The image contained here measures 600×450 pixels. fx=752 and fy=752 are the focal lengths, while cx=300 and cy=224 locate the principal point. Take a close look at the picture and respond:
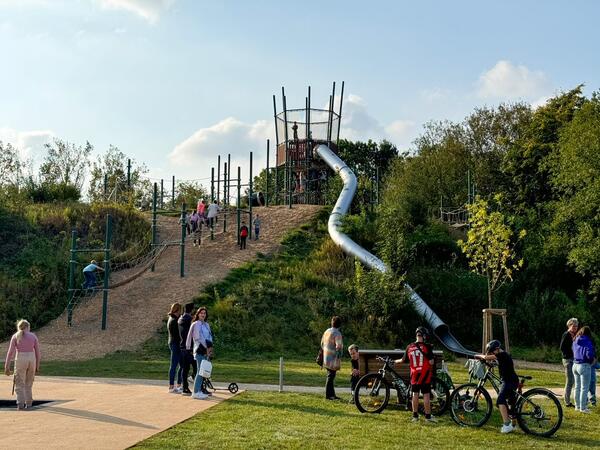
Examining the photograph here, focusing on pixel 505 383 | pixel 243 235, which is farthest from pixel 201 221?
pixel 505 383

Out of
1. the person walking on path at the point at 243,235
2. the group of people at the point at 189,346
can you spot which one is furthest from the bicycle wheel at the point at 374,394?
the person walking on path at the point at 243,235

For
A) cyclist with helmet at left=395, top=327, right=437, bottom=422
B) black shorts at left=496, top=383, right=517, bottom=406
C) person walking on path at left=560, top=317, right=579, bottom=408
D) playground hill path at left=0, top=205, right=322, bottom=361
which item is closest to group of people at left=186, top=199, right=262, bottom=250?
playground hill path at left=0, top=205, right=322, bottom=361

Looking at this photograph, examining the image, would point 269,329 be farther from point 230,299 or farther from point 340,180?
point 340,180

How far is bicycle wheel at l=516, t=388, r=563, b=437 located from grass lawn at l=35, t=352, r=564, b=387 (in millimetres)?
5925

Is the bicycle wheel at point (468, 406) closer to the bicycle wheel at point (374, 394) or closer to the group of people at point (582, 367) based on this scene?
the bicycle wheel at point (374, 394)

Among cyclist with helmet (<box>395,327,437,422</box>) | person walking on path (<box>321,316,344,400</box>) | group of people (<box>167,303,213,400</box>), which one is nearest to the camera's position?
cyclist with helmet (<box>395,327,437,422</box>)

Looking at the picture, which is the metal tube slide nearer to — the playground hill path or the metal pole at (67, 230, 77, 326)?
the playground hill path

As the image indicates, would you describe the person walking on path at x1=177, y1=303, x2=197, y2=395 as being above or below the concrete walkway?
above

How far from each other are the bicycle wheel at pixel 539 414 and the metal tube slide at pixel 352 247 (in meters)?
14.1

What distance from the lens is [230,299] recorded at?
97.1ft

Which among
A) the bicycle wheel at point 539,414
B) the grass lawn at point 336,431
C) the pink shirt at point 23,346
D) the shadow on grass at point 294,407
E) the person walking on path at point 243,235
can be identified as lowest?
the grass lawn at point 336,431

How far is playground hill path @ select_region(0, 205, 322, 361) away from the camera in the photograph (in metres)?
26.0

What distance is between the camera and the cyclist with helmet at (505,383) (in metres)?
11.4

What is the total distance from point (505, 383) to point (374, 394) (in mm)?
2419
